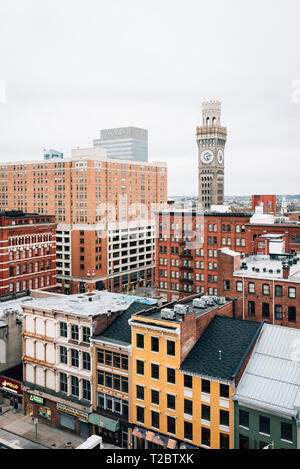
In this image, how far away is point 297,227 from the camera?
277 feet

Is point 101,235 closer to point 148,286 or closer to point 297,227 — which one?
point 148,286

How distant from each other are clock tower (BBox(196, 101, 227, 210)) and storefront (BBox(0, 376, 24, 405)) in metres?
147

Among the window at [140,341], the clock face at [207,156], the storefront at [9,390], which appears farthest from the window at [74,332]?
the clock face at [207,156]

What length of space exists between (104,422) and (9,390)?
1673 centimetres

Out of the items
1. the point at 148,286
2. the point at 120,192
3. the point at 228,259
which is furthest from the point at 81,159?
the point at 228,259

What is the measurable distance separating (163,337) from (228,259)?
21588mm

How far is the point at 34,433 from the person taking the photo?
153 ft

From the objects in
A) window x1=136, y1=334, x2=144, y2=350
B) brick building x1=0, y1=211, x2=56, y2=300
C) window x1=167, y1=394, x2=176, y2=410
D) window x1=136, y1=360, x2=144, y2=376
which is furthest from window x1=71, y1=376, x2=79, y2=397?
brick building x1=0, y1=211, x2=56, y2=300

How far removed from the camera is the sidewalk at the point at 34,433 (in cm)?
4454

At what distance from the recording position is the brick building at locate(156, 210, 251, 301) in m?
96.4

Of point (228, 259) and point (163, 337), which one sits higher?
point (228, 259)

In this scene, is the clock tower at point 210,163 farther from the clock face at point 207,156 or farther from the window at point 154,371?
the window at point 154,371

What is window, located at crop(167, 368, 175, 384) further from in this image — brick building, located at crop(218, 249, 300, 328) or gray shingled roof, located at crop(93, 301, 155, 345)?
brick building, located at crop(218, 249, 300, 328)

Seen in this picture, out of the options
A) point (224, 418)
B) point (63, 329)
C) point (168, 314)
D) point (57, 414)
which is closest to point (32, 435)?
point (57, 414)
